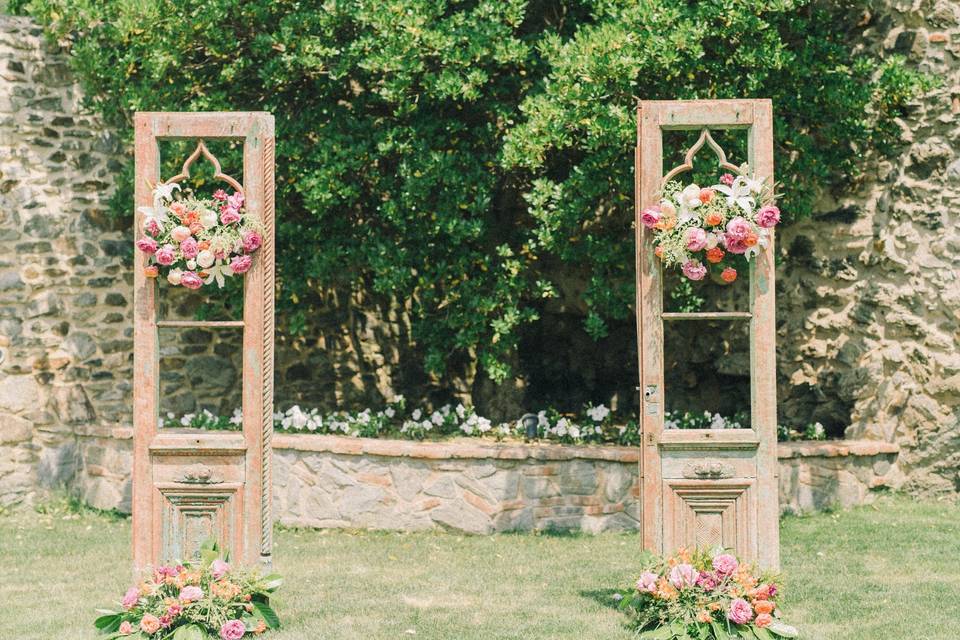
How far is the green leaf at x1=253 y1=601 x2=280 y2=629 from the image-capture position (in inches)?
195

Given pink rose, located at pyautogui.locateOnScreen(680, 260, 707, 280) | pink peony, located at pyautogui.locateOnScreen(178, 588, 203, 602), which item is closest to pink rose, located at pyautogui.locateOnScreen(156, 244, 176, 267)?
pink peony, located at pyautogui.locateOnScreen(178, 588, 203, 602)

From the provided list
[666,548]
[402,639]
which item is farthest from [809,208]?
[402,639]

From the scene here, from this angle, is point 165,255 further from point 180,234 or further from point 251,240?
point 251,240

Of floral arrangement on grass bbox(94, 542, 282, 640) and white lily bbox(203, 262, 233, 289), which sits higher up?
white lily bbox(203, 262, 233, 289)

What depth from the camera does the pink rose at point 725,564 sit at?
488 centimetres

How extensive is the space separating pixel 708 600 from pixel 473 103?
14.8 feet

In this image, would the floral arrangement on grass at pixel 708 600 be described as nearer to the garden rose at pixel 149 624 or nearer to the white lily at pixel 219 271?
the garden rose at pixel 149 624

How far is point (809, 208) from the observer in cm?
789

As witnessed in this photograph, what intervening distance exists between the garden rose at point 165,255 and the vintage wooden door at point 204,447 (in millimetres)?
136

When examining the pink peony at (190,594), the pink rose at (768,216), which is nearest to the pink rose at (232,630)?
the pink peony at (190,594)

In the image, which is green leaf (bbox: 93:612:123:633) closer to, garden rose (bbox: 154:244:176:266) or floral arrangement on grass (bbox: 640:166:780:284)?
garden rose (bbox: 154:244:176:266)

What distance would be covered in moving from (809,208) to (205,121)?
4.73m

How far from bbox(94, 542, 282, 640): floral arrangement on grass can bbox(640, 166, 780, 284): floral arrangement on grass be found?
8.17ft

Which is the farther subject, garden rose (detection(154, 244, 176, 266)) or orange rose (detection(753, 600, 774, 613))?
garden rose (detection(154, 244, 176, 266))
